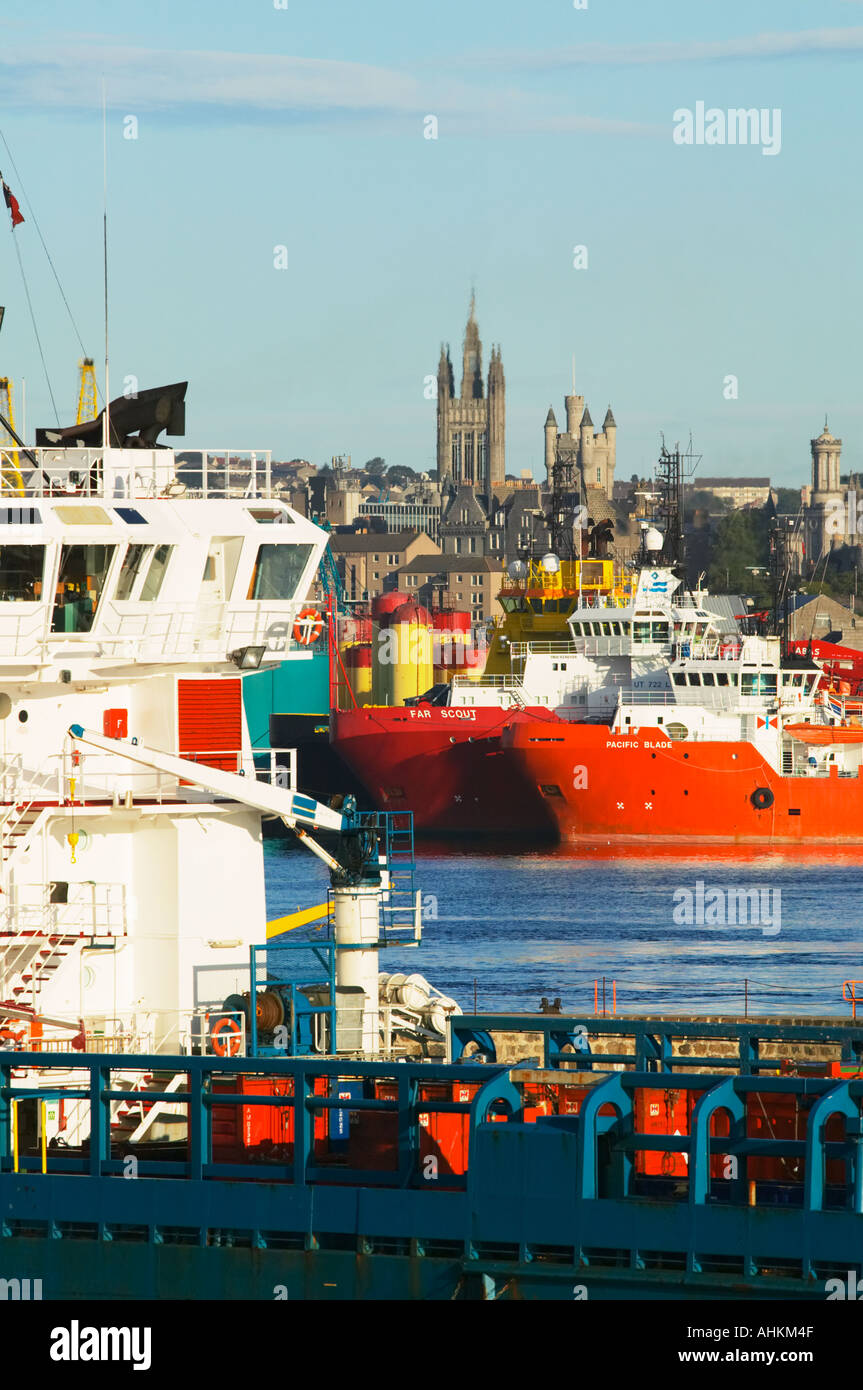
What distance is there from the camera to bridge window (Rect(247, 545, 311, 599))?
20.9m

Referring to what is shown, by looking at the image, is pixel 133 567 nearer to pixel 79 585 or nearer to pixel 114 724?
pixel 79 585

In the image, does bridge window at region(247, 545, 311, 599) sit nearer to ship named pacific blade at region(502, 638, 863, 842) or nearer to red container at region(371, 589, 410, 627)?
ship named pacific blade at region(502, 638, 863, 842)

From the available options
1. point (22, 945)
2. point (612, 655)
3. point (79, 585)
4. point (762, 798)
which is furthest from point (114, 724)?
point (612, 655)

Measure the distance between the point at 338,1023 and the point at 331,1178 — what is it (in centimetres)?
400

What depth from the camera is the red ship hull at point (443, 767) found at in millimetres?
81250

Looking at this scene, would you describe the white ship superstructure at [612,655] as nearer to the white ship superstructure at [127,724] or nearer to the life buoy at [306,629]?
the life buoy at [306,629]

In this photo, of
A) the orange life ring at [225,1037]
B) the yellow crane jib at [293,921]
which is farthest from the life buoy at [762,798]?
the orange life ring at [225,1037]

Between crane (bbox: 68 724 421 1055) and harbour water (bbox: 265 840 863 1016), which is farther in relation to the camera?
harbour water (bbox: 265 840 863 1016)

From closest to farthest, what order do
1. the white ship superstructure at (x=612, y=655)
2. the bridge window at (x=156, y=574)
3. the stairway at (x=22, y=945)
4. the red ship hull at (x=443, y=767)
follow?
the stairway at (x=22, y=945), the bridge window at (x=156, y=574), the red ship hull at (x=443, y=767), the white ship superstructure at (x=612, y=655)

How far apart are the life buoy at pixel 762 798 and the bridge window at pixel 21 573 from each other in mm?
62899

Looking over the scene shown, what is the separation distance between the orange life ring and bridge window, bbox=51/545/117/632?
411 centimetres

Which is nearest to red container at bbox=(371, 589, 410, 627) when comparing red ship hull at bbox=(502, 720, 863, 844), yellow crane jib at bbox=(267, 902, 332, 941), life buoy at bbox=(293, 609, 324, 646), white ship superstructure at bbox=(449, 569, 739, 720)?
white ship superstructure at bbox=(449, 569, 739, 720)

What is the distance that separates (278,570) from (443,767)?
204 ft

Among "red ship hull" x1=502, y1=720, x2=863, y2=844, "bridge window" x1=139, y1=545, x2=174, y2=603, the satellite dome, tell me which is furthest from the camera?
the satellite dome
